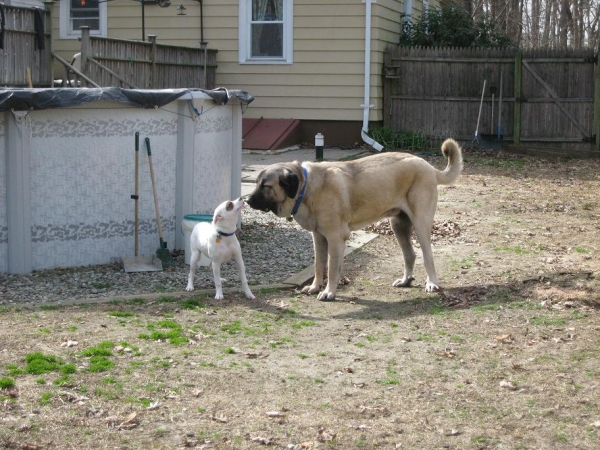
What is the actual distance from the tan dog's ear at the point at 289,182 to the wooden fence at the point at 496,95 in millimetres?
13583

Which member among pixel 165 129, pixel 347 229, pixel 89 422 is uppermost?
pixel 165 129

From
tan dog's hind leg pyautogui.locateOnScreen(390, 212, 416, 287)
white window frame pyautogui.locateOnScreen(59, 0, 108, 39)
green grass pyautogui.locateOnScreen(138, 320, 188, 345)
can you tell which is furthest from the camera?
white window frame pyautogui.locateOnScreen(59, 0, 108, 39)

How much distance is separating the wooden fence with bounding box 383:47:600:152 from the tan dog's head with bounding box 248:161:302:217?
13549 millimetres

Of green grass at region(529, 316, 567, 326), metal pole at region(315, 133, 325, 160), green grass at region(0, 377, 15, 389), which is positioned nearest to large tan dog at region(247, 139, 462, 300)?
green grass at region(529, 316, 567, 326)

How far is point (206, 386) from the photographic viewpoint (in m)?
5.80

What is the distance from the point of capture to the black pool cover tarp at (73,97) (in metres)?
8.79

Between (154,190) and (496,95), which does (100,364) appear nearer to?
(154,190)

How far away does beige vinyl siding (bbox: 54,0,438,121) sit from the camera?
20.6 meters

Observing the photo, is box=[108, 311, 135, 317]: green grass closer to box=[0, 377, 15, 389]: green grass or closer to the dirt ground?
the dirt ground

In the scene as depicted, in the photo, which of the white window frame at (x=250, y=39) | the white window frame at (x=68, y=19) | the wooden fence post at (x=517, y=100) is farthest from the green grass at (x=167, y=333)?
the white window frame at (x=68, y=19)

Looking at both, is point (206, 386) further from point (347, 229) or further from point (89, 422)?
point (347, 229)

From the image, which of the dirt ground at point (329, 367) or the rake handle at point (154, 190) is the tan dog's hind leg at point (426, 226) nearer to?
the dirt ground at point (329, 367)

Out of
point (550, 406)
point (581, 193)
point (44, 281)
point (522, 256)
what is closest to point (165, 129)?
point (44, 281)

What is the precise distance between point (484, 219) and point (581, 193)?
10.9 ft
